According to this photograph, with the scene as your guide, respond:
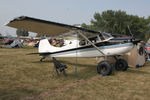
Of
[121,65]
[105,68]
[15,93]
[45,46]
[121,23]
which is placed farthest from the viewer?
[121,23]

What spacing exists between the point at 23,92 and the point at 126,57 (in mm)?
6879

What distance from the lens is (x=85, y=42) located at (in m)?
8.04

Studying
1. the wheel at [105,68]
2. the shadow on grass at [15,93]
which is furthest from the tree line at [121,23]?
the shadow on grass at [15,93]

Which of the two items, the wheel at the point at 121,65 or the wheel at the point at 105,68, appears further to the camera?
the wheel at the point at 121,65

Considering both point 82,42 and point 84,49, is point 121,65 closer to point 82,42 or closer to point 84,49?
point 84,49

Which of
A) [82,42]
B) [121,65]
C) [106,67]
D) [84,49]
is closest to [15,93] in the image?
[106,67]

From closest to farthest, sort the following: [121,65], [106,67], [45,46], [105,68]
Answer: [106,67] < [105,68] < [121,65] < [45,46]

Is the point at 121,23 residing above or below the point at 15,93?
above

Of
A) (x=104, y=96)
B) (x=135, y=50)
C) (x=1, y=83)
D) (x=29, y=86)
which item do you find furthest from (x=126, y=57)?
(x=1, y=83)

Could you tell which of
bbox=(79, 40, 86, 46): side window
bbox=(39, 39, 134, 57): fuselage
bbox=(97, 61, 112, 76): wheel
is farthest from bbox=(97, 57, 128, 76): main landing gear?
bbox=(79, 40, 86, 46): side window

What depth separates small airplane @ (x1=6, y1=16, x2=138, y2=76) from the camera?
21.1ft

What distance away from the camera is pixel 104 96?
155 inches

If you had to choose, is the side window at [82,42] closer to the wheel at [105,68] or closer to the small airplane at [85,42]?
the small airplane at [85,42]

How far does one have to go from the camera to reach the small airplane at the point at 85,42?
643 centimetres
